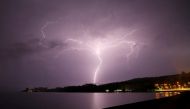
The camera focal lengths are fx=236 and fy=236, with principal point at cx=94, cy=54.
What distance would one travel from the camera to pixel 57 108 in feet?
203

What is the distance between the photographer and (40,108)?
208 ft

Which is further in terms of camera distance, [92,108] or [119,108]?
[92,108]

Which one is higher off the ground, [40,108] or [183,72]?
[183,72]

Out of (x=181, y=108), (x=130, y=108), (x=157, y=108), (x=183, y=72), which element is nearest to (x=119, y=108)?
(x=130, y=108)

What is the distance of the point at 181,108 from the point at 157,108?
4.54 ft

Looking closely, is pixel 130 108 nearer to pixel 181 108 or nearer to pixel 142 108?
pixel 142 108

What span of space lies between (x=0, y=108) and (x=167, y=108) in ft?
191

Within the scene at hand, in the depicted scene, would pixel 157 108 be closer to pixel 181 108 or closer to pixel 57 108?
pixel 181 108

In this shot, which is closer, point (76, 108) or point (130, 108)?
point (130, 108)

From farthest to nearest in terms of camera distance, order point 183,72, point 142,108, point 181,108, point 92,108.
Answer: point 183,72, point 92,108, point 142,108, point 181,108

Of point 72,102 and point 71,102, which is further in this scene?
point 71,102

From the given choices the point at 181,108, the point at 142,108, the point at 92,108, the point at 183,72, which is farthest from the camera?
the point at 183,72

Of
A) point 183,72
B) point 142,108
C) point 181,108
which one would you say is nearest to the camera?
point 181,108

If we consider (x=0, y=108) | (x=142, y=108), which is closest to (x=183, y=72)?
(x=0, y=108)
